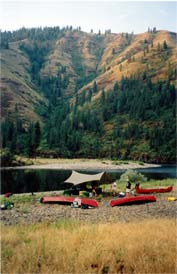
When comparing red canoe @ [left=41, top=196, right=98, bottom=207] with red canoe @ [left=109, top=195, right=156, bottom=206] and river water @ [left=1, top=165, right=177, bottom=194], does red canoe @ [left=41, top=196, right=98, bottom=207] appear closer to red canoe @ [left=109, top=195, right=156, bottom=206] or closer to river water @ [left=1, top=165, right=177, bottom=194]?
red canoe @ [left=109, top=195, right=156, bottom=206]

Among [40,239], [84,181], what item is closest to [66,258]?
[40,239]

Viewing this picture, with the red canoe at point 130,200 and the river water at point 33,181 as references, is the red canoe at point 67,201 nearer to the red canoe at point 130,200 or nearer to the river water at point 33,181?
the red canoe at point 130,200

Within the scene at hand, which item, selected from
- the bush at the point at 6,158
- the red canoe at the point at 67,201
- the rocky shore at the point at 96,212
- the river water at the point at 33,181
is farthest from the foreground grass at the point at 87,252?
the bush at the point at 6,158

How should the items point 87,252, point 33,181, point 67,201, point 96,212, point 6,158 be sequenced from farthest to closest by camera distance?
point 6,158, point 33,181, point 67,201, point 96,212, point 87,252

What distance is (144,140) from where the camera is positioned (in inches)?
7269

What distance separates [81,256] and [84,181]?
32.8 meters

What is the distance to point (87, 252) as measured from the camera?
40.5ft

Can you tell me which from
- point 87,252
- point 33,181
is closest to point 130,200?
point 87,252

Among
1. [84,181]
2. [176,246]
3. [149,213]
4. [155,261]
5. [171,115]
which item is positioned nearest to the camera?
[155,261]

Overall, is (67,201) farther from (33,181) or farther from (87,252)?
(33,181)

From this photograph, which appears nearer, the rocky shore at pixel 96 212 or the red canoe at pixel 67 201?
the rocky shore at pixel 96 212

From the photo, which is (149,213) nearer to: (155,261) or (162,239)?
(162,239)

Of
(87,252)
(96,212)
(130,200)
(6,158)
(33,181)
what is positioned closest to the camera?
(87,252)

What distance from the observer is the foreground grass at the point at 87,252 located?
38.0 feet
